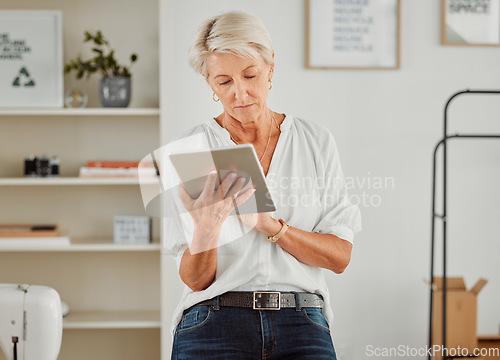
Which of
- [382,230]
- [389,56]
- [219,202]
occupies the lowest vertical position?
[382,230]

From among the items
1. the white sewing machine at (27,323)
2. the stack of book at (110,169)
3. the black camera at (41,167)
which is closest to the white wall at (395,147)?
the stack of book at (110,169)

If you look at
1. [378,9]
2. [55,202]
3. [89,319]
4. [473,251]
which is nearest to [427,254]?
[473,251]

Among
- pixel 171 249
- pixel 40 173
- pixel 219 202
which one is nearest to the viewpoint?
pixel 219 202

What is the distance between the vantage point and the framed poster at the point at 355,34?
2.44 metres

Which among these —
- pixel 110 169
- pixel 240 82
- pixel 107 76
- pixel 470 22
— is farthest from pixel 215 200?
pixel 470 22

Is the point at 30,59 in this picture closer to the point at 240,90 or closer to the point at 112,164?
the point at 112,164

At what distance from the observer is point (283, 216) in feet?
4.43

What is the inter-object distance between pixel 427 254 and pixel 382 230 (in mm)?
228

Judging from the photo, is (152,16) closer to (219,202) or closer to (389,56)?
(389,56)

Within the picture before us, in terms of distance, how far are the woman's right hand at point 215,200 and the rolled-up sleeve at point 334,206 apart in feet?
0.81

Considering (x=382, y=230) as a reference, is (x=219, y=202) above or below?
above

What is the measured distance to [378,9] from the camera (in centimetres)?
245

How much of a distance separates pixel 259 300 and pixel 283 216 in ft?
0.66

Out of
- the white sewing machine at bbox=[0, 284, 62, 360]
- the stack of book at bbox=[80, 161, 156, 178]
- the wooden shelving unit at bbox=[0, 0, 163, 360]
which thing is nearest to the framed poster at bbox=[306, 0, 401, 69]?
the wooden shelving unit at bbox=[0, 0, 163, 360]
